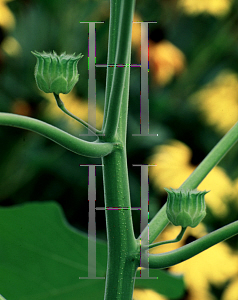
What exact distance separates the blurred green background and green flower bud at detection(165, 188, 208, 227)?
101cm

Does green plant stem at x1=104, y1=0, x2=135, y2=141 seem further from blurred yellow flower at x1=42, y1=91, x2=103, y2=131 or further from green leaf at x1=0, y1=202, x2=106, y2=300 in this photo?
blurred yellow flower at x1=42, y1=91, x2=103, y2=131

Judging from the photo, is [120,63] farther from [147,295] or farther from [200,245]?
[147,295]

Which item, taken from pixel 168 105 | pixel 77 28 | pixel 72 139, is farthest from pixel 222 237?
pixel 77 28

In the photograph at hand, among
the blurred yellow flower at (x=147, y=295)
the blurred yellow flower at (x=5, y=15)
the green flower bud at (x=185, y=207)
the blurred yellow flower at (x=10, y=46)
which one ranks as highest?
the blurred yellow flower at (x=5, y=15)

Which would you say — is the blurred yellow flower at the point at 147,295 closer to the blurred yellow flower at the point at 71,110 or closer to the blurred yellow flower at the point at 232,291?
the blurred yellow flower at the point at 232,291

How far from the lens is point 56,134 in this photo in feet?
1.03

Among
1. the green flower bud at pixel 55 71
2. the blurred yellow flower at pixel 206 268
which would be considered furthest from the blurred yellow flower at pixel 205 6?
the green flower bud at pixel 55 71

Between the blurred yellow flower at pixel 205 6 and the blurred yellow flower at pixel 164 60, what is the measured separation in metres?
0.15

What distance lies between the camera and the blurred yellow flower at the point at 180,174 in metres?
1.37

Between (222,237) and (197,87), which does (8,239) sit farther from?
(197,87)

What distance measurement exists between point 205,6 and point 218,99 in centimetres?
34

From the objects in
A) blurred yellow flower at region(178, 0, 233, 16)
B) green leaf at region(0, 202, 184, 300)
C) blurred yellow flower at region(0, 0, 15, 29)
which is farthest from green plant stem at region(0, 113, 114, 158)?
blurred yellow flower at region(178, 0, 233, 16)

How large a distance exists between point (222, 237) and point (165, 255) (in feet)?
0.18

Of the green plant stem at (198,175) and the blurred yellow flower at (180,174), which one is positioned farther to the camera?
the blurred yellow flower at (180,174)
